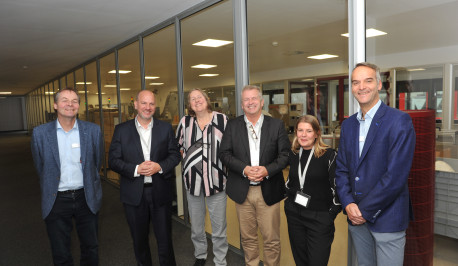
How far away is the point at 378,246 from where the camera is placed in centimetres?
184

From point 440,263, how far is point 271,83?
201 cm

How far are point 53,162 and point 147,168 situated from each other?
743 millimetres

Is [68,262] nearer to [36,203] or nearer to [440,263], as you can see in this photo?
Result: [440,263]

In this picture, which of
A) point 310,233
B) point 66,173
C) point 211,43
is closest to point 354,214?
point 310,233

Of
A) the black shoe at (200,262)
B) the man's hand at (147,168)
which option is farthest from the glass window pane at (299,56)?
the black shoe at (200,262)

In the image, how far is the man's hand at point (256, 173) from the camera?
246 cm

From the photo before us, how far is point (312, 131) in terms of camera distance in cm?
225

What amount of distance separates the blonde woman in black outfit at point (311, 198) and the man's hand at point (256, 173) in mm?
228

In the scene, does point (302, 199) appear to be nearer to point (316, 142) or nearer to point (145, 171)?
point (316, 142)

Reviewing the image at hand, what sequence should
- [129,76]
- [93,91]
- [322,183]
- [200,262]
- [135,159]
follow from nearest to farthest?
1. [322,183]
2. [135,159]
3. [200,262]
4. [129,76]
5. [93,91]

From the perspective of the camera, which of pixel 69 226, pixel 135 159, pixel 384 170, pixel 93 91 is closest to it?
pixel 384 170

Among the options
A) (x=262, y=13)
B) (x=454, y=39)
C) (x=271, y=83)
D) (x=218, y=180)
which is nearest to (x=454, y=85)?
(x=454, y=39)

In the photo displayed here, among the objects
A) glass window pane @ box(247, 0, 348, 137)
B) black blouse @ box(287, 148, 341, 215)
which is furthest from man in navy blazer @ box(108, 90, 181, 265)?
black blouse @ box(287, 148, 341, 215)

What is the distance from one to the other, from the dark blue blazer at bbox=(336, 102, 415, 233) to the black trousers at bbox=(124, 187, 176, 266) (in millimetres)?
1755
